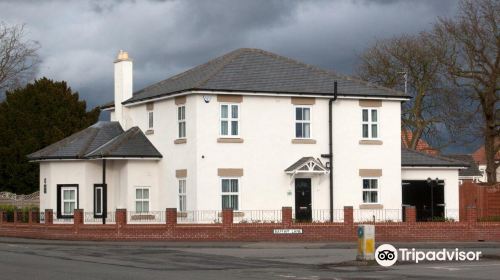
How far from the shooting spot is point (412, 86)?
73250 millimetres

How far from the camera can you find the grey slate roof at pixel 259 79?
42688mm

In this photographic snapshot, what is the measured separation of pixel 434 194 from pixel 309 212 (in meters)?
7.45

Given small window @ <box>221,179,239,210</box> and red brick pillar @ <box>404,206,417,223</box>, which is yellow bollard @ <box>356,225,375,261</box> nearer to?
red brick pillar @ <box>404,206,417,223</box>

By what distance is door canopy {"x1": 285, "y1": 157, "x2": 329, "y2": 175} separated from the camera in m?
42.7

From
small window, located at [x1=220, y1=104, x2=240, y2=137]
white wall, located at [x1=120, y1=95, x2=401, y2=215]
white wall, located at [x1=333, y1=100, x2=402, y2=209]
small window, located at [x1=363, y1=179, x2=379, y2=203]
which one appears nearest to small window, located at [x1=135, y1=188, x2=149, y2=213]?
white wall, located at [x1=120, y1=95, x2=401, y2=215]

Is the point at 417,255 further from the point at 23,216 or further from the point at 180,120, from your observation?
the point at 23,216

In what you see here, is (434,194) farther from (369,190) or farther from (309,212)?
(309,212)

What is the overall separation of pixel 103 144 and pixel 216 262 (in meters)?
19.6

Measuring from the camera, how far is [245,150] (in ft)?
140

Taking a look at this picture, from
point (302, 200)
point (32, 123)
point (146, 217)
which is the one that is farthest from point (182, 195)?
point (32, 123)

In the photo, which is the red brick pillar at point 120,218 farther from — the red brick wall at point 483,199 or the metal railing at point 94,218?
the red brick wall at point 483,199

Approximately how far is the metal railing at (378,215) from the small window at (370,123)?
337cm

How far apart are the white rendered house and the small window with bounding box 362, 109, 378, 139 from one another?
46 millimetres

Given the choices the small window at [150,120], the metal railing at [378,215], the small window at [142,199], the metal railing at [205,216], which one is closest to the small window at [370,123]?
the metal railing at [378,215]
